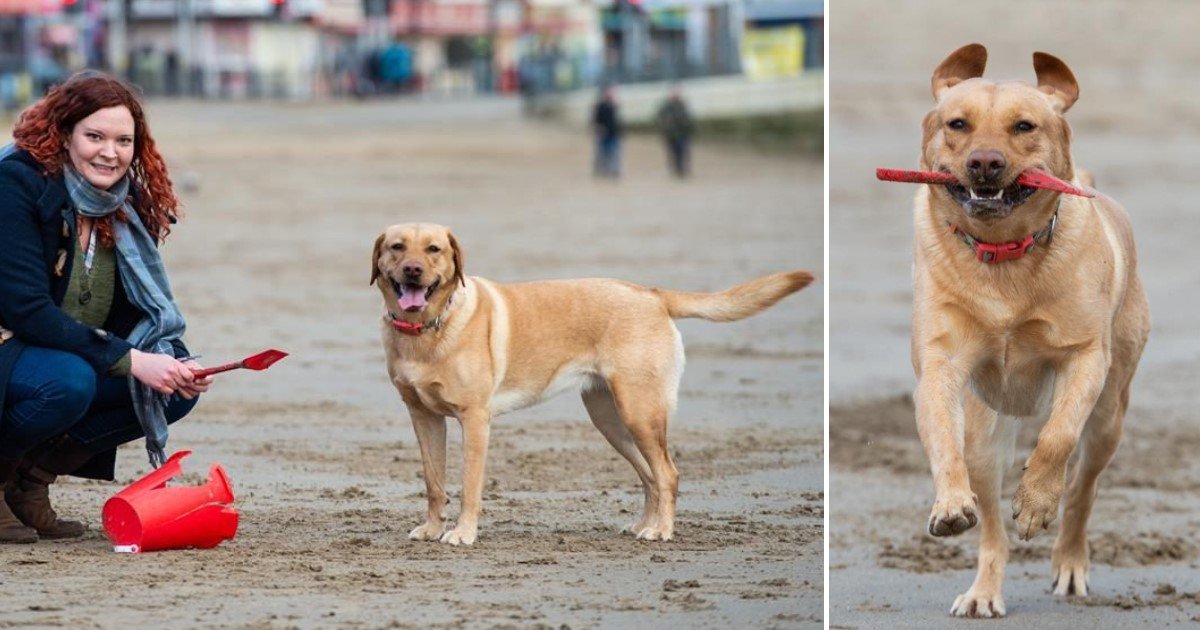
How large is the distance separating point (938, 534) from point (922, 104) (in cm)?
2394

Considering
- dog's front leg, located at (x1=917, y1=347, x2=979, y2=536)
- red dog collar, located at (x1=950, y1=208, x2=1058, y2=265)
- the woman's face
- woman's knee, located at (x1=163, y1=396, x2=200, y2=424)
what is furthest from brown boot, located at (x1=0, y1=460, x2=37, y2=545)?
red dog collar, located at (x1=950, y1=208, x2=1058, y2=265)

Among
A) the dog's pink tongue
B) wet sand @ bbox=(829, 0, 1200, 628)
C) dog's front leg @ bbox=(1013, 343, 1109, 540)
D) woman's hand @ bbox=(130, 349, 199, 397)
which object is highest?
the dog's pink tongue

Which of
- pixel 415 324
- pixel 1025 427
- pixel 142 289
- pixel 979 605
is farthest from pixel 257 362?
pixel 1025 427

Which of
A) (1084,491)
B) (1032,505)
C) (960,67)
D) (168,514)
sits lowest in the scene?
(1084,491)

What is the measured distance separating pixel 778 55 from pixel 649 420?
4238 cm

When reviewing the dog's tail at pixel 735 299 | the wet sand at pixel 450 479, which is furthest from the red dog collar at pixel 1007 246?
the dog's tail at pixel 735 299

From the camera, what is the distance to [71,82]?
719 centimetres

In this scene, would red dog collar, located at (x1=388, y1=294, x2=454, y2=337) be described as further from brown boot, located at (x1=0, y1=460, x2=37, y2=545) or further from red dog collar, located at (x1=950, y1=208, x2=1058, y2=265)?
red dog collar, located at (x1=950, y1=208, x2=1058, y2=265)

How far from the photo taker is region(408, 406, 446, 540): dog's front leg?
745cm

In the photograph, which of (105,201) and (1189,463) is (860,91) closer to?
(1189,463)

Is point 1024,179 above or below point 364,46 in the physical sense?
above

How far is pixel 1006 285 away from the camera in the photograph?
21.6 ft

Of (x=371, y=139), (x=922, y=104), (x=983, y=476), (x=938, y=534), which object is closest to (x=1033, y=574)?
(x=983, y=476)

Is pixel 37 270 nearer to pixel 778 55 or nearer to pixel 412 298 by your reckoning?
pixel 412 298
